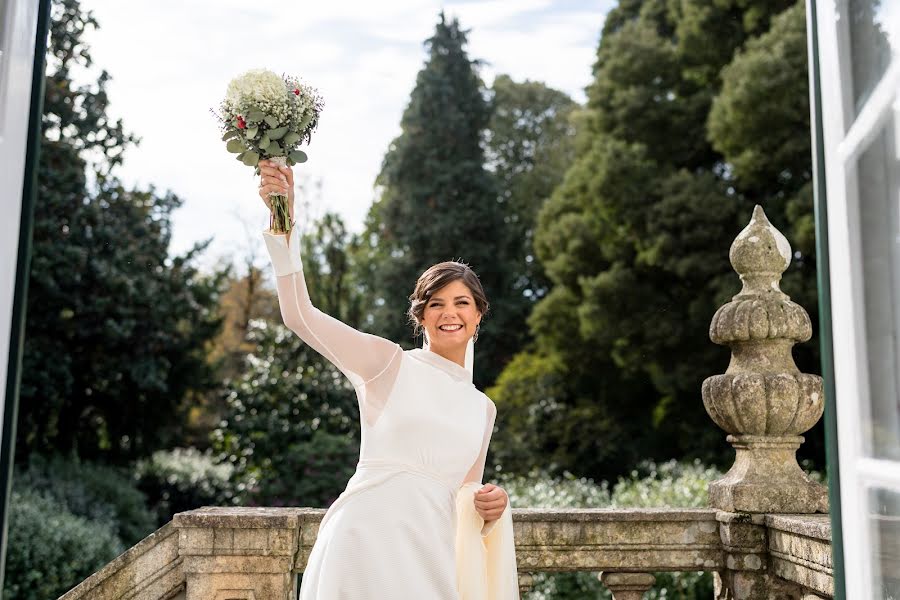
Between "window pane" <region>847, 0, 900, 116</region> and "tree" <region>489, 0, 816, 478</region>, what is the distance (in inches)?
409

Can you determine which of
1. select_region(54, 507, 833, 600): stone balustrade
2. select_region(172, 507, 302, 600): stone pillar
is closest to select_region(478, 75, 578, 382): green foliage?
select_region(54, 507, 833, 600): stone balustrade

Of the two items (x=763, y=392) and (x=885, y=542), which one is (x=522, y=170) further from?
(x=885, y=542)

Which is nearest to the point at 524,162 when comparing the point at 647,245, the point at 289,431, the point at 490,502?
the point at 647,245

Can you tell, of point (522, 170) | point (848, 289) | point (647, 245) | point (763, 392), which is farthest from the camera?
point (522, 170)

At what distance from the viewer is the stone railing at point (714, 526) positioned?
9.80 feet

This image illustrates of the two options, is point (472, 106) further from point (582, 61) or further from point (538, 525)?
point (538, 525)

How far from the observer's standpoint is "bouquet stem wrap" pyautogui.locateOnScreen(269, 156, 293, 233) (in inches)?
86.4

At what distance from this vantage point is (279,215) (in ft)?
7.22

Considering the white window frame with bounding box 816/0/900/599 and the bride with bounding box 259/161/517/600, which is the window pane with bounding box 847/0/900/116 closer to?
the white window frame with bounding box 816/0/900/599

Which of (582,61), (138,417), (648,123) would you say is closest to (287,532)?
(138,417)

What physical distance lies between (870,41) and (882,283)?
44 centimetres

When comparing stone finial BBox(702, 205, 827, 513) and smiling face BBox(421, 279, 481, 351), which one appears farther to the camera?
stone finial BBox(702, 205, 827, 513)

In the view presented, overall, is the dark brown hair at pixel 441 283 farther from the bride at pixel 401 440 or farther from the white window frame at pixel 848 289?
the white window frame at pixel 848 289

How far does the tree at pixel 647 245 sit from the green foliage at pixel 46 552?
6359mm
